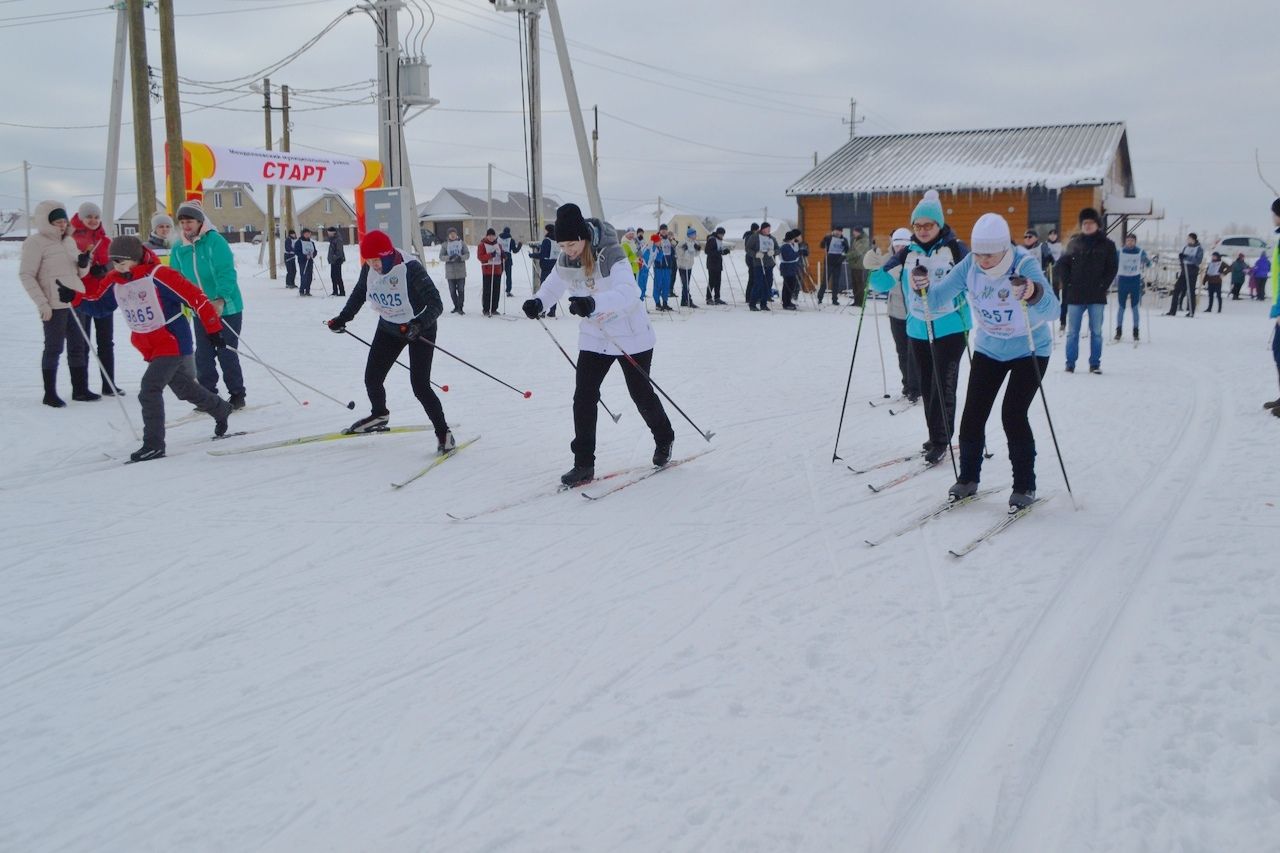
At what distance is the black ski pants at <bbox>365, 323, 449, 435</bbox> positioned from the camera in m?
6.56

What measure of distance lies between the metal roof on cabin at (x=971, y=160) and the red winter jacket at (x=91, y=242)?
2052 cm

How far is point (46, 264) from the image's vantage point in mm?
8289

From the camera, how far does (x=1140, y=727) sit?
2822mm

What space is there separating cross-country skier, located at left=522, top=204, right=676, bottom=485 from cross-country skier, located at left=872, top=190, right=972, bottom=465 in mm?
1724

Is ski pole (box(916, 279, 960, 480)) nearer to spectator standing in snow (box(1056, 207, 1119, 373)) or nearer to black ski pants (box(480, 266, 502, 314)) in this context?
spectator standing in snow (box(1056, 207, 1119, 373))

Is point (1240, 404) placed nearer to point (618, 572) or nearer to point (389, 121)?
point (618, 572)

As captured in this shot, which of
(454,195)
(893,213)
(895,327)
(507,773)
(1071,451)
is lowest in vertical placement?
(507,773)

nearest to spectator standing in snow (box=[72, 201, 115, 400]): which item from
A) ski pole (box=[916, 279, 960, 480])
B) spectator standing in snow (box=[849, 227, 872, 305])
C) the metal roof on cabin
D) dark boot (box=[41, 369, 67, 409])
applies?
dark boot (box=[41, 369, 67, 409])

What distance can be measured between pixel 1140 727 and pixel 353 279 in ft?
89.8

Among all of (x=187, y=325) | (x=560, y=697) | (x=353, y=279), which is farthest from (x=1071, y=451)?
(x=353, y=279)

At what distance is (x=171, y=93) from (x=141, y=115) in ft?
1.57

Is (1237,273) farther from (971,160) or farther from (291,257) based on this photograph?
(291,257)

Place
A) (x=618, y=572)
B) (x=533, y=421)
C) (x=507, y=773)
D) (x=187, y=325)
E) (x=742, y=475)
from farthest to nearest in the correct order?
1. (x=533, y=421)
2. (x=187, y=325)
3. (x=742, y=475)
4. (x=618, y=572)
5. (x=507, y=773)

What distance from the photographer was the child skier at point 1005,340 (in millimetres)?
4801
